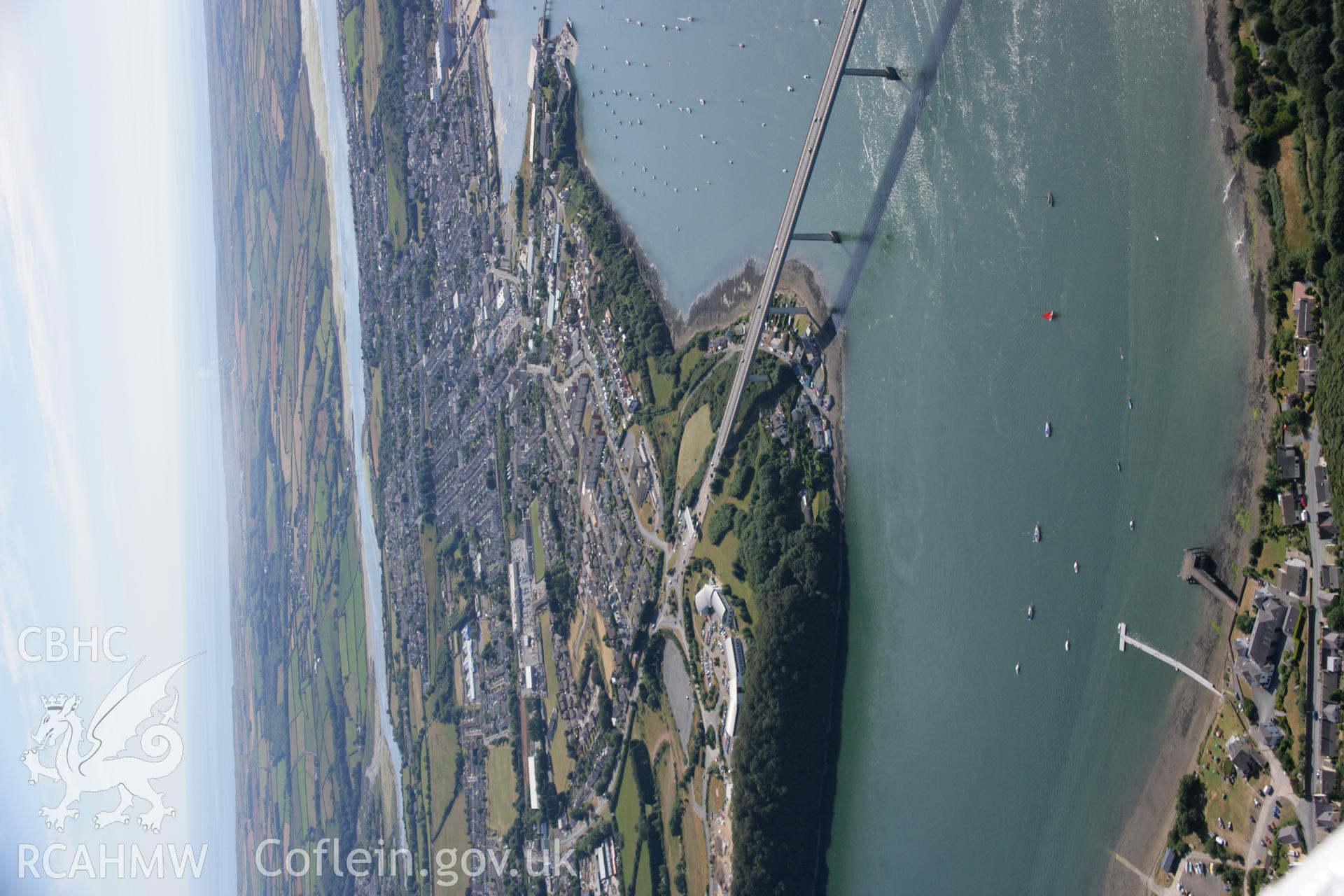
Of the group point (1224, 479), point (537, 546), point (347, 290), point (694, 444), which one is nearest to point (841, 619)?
point (694, 444)

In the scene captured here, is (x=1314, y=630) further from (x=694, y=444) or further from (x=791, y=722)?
(x=694, y=444)

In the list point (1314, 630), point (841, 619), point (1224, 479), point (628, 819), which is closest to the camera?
point (1314, 630)

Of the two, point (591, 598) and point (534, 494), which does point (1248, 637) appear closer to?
point (591, 598)

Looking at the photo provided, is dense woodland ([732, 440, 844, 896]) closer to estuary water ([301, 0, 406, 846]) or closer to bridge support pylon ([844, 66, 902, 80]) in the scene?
bridge support pylon ([844, 66, 902, 80])

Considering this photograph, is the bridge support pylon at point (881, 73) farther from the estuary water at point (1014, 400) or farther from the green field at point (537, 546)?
the green field at point (537, 546)

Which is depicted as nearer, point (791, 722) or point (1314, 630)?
point (1314, 630)

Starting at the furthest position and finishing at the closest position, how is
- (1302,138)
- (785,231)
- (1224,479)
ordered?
(785,231), (1224,479), (1302,138)

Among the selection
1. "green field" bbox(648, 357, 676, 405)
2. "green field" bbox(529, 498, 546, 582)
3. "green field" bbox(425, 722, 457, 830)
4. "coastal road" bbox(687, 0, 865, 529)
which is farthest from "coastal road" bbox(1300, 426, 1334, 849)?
"green field" bbox(425, 722, 457, 830)
